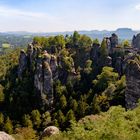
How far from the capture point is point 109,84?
84750mm

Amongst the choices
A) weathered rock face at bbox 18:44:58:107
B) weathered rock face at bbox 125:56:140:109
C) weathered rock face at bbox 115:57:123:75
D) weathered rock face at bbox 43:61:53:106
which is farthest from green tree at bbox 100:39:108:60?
weathered rock face at bbox 125:56:140:109

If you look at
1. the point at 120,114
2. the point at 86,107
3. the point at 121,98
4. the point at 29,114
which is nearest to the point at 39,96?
the point at 29,114

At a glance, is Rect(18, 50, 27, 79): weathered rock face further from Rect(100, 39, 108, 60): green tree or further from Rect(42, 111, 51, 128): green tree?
Rect(100, 39, 108, 60): green tree

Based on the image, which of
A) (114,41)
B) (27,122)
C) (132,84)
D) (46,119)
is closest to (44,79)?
(46,119)

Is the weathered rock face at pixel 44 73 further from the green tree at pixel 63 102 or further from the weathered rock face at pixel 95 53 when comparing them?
the weathered rock face at pixel 95 53

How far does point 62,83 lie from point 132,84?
27.7 meters

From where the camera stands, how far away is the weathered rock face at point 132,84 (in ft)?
227

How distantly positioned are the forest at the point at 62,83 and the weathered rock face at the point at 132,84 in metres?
0.92

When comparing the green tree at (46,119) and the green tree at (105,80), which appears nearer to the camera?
the green tree at (46,119)

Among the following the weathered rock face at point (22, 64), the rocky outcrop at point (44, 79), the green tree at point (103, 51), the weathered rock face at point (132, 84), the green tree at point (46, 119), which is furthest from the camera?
the weathered rock face at point (22, 64)

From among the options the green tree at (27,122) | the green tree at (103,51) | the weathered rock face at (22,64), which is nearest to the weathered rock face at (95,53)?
the green tree at (103,51)

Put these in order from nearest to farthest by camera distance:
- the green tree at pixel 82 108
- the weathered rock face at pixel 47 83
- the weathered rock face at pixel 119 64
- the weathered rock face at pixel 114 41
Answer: the green tree at pixel 82 108 < the weathered rock face at pixel 47 83 < the weathered rock face at pixel 119 64 < the weathered rock face at pixel 114 41

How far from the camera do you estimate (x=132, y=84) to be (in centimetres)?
7081

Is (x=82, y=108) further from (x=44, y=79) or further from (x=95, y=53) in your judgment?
(x=95, y=53)
